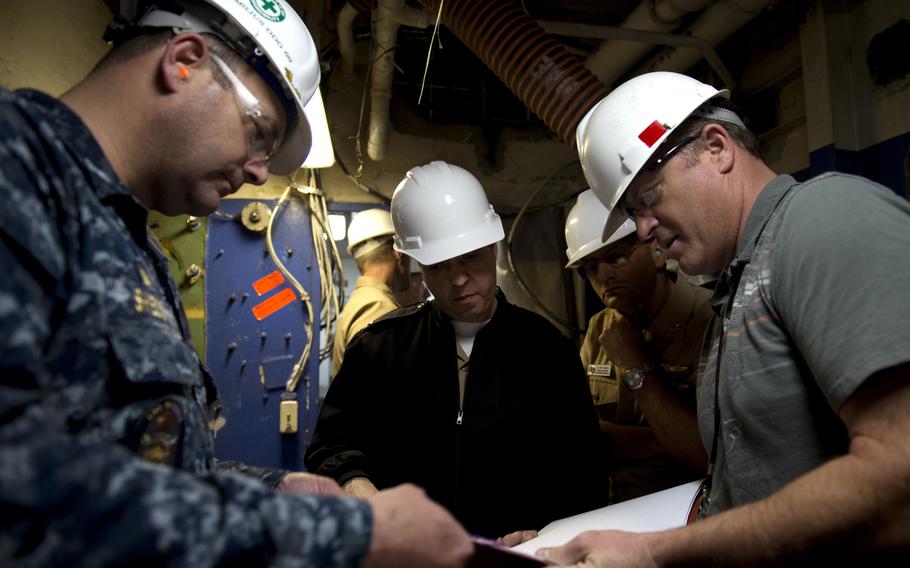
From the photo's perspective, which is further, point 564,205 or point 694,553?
point 564,205

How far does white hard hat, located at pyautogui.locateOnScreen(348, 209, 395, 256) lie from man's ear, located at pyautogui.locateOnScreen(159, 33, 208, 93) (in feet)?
7.71

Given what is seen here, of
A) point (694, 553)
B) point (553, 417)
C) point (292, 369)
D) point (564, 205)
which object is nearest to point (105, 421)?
point (694, 553)

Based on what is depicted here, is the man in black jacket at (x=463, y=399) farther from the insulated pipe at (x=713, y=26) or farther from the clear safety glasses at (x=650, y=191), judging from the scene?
the insulated pipe at (x=713, y=26)

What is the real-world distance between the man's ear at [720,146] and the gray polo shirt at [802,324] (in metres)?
0.13

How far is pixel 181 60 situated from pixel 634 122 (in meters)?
1.10

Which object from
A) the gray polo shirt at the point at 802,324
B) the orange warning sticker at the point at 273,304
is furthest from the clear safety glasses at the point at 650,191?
the orange warning sticker at the point at 273,304

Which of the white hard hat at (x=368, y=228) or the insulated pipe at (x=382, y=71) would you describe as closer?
the insulated pipe at (x=382, y=71)

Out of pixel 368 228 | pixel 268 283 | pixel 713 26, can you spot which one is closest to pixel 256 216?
pixel 268 283

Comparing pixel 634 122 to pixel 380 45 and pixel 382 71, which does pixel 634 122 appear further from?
pixel 382 71

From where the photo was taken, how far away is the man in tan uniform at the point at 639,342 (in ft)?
7.25

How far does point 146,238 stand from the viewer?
1084 mm

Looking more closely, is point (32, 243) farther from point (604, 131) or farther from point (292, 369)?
point (292, 369)

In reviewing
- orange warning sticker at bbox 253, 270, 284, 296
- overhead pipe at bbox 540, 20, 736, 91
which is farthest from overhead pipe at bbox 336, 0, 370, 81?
orange warning sticker at bbox 253, 270, 284, 296

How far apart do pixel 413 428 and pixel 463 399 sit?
223mm
